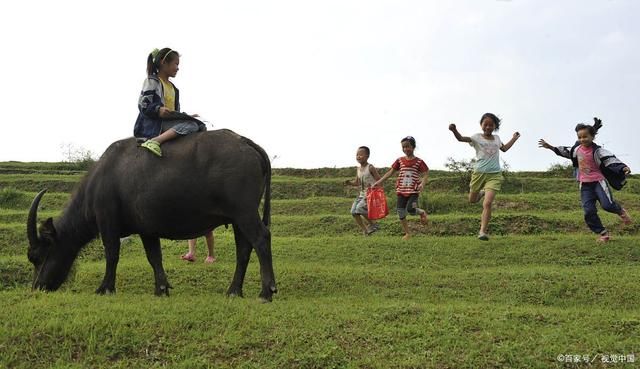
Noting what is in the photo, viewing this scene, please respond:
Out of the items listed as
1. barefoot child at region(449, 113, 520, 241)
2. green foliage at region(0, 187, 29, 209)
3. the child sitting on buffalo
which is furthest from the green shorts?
green foliage at region(0, 187, 29, 209)

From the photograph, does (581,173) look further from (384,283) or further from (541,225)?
(384,283)

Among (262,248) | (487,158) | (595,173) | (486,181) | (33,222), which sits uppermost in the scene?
(487,158)

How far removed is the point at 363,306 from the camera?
5.25 metres

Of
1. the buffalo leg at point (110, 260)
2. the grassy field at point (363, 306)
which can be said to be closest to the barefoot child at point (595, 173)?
the grassy field at point (363, 306)

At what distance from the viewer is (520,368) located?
399cm

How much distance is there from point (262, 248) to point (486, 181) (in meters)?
4.50

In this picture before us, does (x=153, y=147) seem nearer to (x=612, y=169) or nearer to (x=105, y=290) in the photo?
(x=105, y=290)

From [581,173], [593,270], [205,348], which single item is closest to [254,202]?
[205,348]

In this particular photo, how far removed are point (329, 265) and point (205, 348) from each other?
385 cm

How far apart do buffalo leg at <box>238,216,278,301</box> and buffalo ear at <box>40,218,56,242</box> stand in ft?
7.24

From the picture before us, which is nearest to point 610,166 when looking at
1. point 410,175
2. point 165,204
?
point 410,175

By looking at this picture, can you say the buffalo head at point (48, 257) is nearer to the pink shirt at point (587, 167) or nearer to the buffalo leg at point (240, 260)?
the buffalo leg at point (240, 260)

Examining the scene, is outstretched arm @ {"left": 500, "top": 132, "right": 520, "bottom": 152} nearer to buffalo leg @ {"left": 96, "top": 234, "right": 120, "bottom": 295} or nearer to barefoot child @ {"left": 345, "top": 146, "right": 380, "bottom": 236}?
barefoot child @ {"left": 345, "top": 146, "right": 380, "bottom": 236}

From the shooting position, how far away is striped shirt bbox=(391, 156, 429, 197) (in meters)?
9.48
